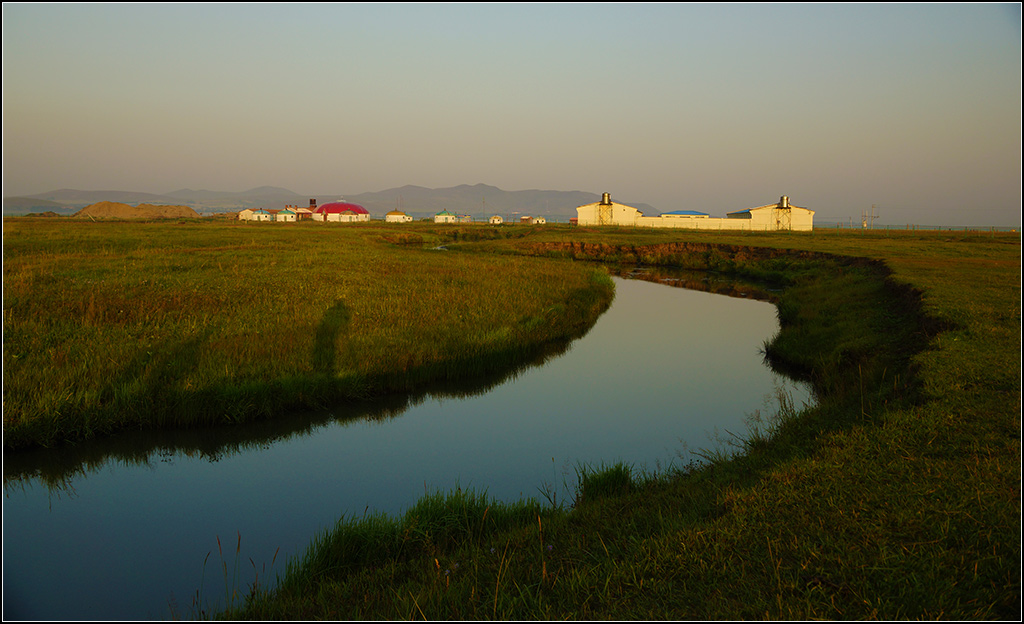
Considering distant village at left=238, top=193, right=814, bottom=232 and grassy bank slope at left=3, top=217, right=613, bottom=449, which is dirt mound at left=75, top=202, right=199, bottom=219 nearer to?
distant village at left=238, top=193, right=814, bottom=232

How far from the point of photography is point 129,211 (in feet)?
417

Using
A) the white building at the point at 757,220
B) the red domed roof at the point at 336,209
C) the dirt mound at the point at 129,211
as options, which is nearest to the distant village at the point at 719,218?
the white building at the point at 757,220

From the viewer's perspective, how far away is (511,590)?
170 inches

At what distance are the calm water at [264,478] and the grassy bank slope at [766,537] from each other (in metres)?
1.39

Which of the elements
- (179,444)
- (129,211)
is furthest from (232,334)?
(129,211)

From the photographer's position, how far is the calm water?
19.6 feet

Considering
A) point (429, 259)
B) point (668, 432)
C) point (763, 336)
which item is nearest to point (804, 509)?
point (668, 432)

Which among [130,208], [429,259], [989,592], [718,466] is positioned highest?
[130,208]

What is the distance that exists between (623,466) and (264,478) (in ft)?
16.5

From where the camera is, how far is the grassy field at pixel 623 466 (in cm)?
401

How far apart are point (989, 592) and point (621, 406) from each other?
8.41 m

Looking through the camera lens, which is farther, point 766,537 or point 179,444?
point 179,444

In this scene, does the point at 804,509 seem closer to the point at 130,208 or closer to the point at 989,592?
the point at 989,592

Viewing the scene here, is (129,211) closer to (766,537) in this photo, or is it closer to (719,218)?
(719,218)
